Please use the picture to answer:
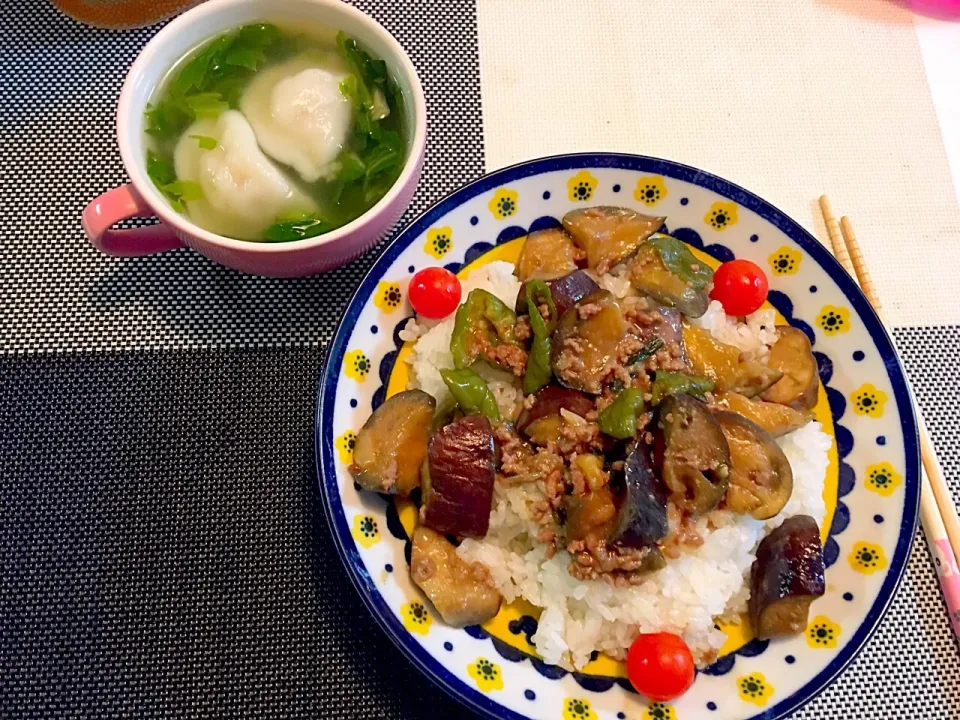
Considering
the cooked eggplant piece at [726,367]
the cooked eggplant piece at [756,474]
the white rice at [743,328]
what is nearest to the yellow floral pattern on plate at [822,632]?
the cooked eggplant piece at [756,474]

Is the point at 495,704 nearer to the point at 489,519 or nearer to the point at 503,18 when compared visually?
the point at 489,519

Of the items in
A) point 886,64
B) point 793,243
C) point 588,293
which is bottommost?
point 588,293

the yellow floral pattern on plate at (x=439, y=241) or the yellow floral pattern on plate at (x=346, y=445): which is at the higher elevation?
the yellow floral pattern on plate at (x=439, y=241)

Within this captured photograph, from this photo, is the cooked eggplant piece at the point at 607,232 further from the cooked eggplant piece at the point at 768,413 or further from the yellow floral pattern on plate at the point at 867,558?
the yellow floral pattern on plate at the point at 867,558

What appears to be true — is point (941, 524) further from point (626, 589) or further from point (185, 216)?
point (185, 216)

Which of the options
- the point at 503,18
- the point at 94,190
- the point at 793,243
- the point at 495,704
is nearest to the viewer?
the point at 495,704

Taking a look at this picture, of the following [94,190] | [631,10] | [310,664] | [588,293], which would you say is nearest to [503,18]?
[631,10]
